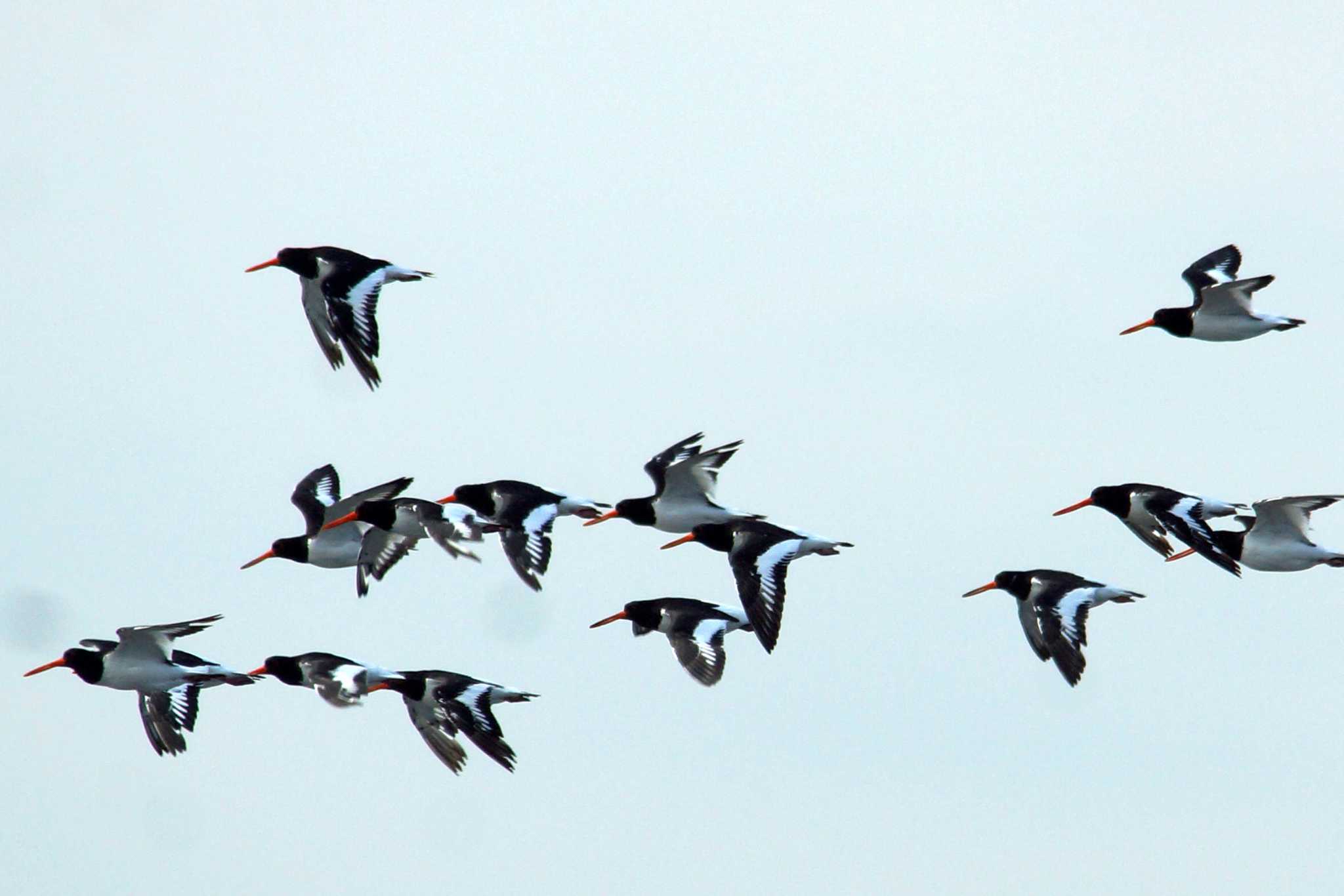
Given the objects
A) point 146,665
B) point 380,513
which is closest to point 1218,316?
point 380,513

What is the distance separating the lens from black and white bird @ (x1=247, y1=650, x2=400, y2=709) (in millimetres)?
21281

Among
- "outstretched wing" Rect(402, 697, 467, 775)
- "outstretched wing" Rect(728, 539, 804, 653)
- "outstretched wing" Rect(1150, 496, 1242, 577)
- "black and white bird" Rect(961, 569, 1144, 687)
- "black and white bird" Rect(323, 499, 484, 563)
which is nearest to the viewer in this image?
"outstretched wing" Rect(728, 539, 804, 653)

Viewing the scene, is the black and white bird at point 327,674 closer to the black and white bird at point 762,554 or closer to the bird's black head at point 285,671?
the bird's black head at point 285,671

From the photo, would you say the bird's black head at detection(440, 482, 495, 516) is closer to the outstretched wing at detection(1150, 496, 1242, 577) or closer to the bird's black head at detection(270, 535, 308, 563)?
the bird's black head at detection(270, 535, 308, 563)

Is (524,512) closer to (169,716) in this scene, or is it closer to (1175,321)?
(169,716)

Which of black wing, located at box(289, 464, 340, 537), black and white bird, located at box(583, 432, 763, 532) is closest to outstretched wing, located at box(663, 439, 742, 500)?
black and white bird, located at box(583, 432, 763, 532)

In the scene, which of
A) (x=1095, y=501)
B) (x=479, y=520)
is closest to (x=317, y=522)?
(x=479, y=520)

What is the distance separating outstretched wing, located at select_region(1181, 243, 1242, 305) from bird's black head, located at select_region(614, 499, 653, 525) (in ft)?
19.9

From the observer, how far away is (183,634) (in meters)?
22.1

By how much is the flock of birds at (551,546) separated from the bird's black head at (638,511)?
0.05ft

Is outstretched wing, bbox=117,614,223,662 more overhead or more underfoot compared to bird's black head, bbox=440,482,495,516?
more underfoot

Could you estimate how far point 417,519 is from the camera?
2314 cm

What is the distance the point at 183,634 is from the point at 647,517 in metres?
4.91

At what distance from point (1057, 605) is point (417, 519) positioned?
646cm
